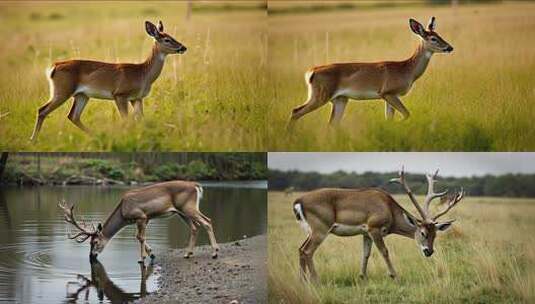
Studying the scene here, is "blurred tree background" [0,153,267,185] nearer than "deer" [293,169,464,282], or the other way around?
"deer" [293,169,464,282]

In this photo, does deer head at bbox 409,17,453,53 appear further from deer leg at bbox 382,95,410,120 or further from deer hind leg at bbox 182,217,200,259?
deer hind leg at bbox 182,217,200,259

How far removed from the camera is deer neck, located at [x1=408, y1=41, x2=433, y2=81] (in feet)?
20.3

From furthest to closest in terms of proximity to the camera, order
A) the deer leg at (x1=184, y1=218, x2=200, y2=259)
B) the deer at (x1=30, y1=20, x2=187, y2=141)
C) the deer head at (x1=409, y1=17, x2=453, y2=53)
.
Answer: the deer leg at (x1=184, y1=218, x2=200, y2=259) → the deer at (x1=30, y1=20, x2=187, y2=141) → the deer head at (x1=409, y1=17, x2=453, y2=53)

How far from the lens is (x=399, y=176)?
6.29m

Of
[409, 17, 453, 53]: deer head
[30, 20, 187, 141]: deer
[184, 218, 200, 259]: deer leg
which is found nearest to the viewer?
[409, 17, 453, 53]: deer head

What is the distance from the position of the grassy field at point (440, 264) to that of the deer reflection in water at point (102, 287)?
33.3 inches

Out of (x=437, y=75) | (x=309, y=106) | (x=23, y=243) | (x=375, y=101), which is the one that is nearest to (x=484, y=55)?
(x=437, y=75)

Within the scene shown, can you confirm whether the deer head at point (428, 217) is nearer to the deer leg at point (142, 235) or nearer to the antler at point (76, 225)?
the deer leg at point (142, 235)

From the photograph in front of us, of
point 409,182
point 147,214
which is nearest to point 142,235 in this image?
point 147,214

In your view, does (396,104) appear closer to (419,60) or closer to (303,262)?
(419,60)

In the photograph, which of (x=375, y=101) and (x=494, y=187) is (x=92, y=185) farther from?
(x=494, y=187)

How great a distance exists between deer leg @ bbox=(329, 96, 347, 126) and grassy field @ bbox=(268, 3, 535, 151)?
38mm

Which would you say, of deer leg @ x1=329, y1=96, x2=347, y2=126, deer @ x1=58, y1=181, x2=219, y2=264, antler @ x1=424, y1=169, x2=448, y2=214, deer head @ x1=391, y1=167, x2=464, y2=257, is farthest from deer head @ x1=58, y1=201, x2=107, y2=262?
antler @ x1=424, y1=169, x2=448, y2=214

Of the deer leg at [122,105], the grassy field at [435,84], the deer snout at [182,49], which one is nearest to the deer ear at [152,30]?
the deer snout at [182,49]
